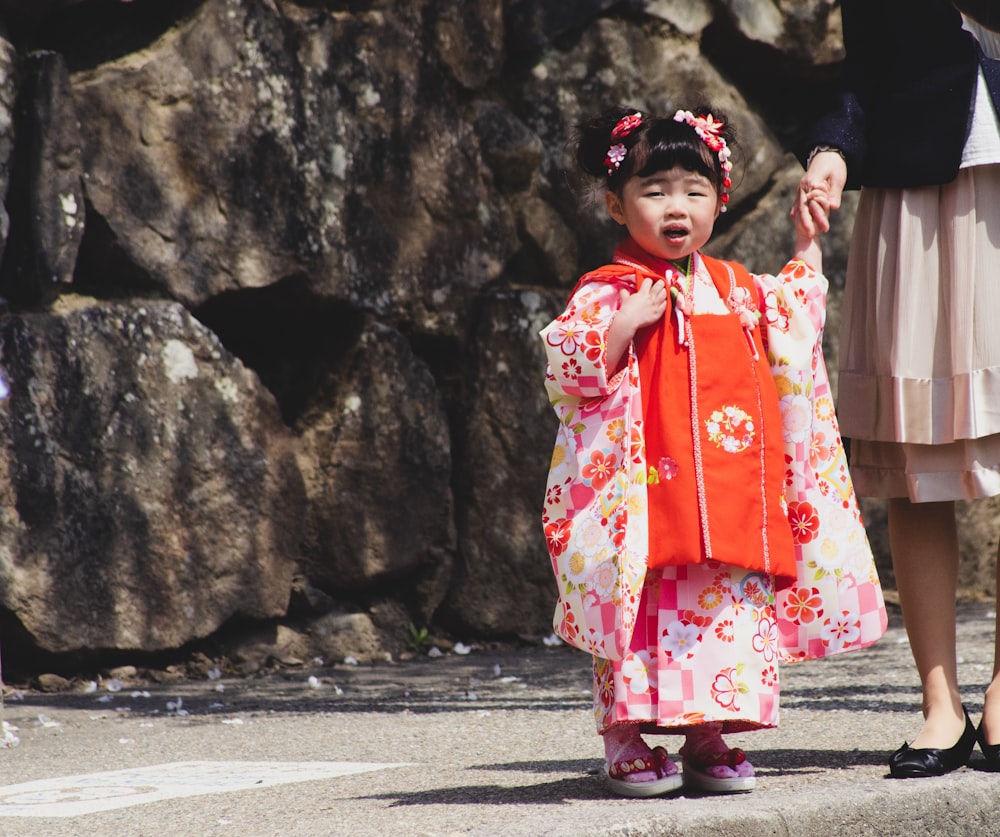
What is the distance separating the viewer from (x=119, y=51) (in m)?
5.41

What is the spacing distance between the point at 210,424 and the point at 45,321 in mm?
732

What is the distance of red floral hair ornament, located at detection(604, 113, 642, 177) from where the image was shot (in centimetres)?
301

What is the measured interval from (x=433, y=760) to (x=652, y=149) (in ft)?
5.12

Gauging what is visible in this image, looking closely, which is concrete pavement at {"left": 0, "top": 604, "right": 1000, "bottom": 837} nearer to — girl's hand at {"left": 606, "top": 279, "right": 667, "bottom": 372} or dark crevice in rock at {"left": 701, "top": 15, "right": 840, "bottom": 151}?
girl's hand at {"left": 606, "top": 279, "right": 667, "bottom": 372}

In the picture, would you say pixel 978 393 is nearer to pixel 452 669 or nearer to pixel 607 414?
pixel 607 414

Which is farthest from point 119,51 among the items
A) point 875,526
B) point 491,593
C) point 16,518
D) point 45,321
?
point 875,526

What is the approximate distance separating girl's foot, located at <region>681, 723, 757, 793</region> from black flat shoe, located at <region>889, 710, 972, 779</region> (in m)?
0.30

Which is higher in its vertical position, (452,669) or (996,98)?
(996,98)

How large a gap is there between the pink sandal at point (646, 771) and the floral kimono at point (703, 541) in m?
0.07

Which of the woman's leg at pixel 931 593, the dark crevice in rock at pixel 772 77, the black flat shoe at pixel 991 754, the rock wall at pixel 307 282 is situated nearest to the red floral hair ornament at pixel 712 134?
the woman's leg at pixel 931 593

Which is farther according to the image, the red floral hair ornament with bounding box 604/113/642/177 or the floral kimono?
the red floral hair ornament with bounding box 604/113/642/177

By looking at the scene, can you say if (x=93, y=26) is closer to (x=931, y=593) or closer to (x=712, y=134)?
(x=712, y=134)

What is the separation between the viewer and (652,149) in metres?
2.97

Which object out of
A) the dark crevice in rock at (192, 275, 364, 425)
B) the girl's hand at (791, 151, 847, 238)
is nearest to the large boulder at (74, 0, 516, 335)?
the dark crevice in rock at (192, 275, 364, 425)
